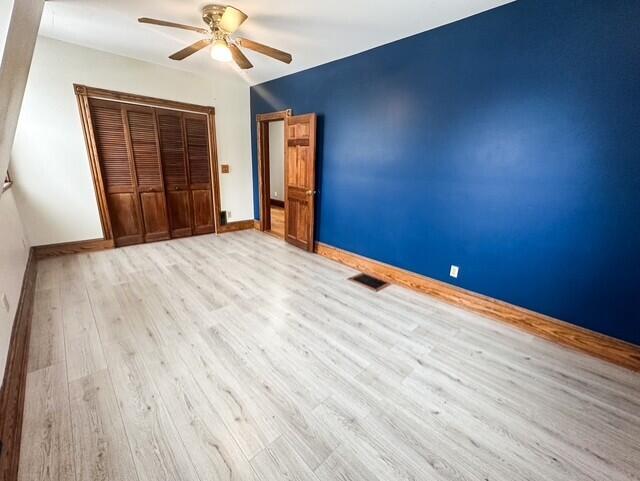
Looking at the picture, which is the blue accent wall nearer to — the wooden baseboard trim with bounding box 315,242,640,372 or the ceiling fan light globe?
the wooden baseboard trim with bounding box 315,242,640,372

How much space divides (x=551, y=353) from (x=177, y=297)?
3.25m

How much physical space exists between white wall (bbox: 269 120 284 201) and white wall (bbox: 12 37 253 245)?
268 cm

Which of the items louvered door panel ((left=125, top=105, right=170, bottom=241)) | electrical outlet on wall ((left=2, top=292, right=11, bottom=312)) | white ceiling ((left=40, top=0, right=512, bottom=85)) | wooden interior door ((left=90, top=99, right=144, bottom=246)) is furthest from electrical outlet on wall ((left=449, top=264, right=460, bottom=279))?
wooden interior door ((left=90, top=99, right=144, bottom=246))

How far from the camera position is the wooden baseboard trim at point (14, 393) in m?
1.16

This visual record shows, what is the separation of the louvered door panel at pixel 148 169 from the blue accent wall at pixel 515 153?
285cm

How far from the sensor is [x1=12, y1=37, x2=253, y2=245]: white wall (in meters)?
3.19

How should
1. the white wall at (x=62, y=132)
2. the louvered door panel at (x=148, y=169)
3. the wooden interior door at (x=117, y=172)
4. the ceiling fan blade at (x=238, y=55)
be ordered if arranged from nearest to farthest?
the ceiling fan blade at (x=238, y=55)
the white wall at (x=62, y=132)
the wooden interior door at (x=117, y=172)
the louvered door panel at (x=148, y=169)

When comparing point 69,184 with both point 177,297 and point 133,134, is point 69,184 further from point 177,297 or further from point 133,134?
point 177,297

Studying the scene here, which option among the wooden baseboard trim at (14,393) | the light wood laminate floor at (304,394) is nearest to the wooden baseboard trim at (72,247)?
the light wood laminate floor at (304,394)

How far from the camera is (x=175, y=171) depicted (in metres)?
4.39

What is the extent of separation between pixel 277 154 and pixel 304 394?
6315 millimetres

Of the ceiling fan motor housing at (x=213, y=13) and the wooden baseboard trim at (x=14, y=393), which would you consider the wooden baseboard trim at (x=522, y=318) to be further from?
the wooden baseboard trim at (x=14, y=393)

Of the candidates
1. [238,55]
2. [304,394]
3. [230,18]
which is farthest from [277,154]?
[304,394]

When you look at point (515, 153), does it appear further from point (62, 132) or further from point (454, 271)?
point (62, 132)
